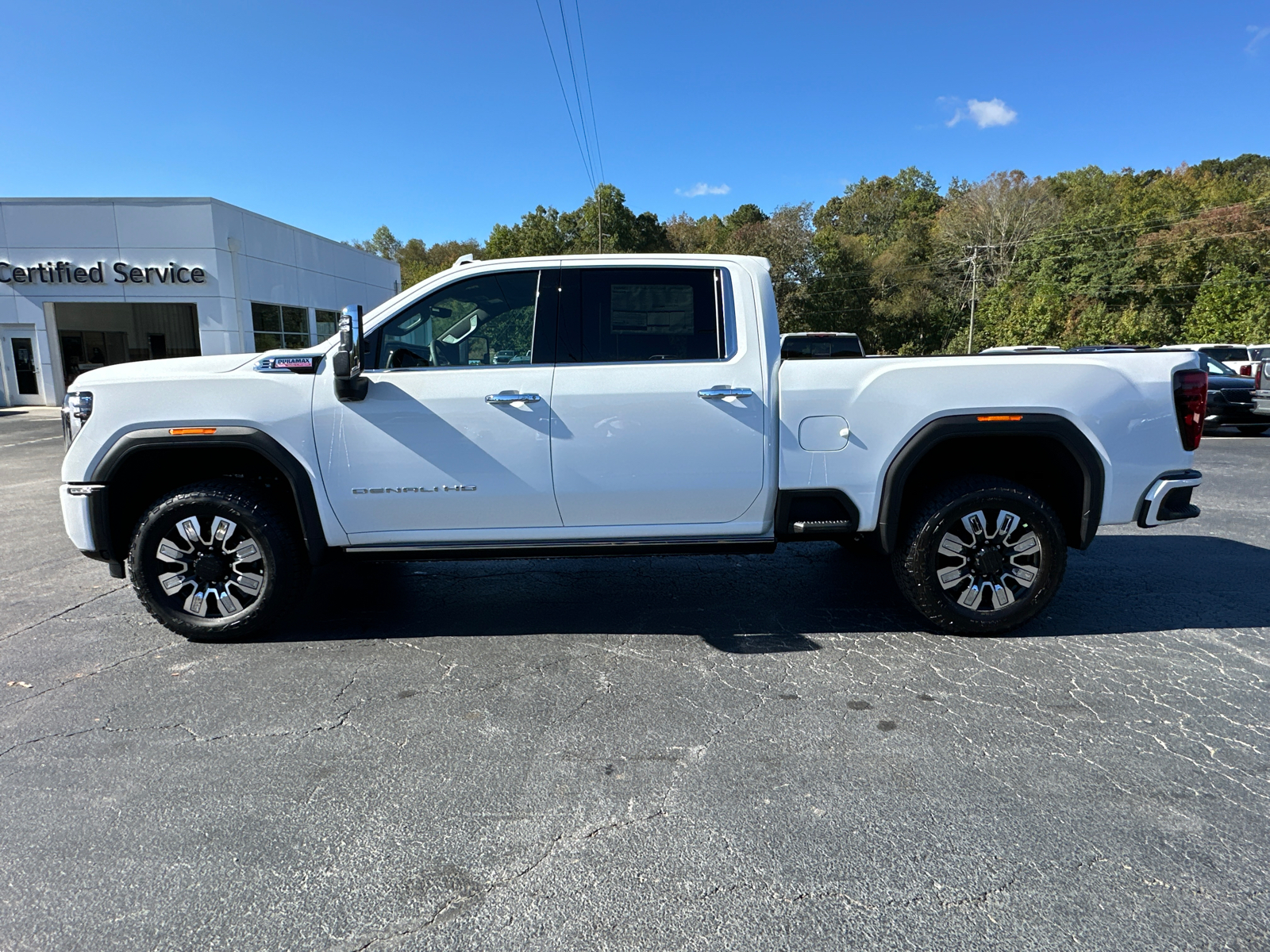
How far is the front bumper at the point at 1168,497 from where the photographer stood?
4156 millimetres

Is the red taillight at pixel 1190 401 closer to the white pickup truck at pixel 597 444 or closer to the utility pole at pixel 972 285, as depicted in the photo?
the white pickup truck at pixel 597 444

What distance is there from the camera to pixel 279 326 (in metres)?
26.5

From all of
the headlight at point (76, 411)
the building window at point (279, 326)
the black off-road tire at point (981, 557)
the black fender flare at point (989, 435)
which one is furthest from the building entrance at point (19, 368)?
the black off-road tire at point (981, 557)

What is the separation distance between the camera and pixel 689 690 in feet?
12.0

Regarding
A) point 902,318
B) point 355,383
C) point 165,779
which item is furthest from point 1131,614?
point 902,318

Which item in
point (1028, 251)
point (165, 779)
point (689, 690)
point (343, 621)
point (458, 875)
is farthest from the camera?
point (1028, 251)

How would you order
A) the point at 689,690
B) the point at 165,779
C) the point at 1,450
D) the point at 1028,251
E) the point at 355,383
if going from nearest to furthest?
the point at 165,779, the point at 689,690, the point at 355,383, the point at 1,450, the point at 1028,251

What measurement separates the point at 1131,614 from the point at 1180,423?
1274 mm

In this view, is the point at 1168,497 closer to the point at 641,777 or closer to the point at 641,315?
the point at 641,315

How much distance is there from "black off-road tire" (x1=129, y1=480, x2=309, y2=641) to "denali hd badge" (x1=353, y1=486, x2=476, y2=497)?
500mm

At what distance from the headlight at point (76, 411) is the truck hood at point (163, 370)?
0.05m

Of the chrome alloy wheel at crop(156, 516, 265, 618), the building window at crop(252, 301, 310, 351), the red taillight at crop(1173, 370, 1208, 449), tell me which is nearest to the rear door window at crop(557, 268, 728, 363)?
the chrome alloy wheel at crop(156, 516, 265, 618)

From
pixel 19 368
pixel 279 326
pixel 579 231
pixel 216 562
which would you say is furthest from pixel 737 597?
pixel 579 231

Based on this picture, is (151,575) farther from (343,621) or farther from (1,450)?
(1,450)
